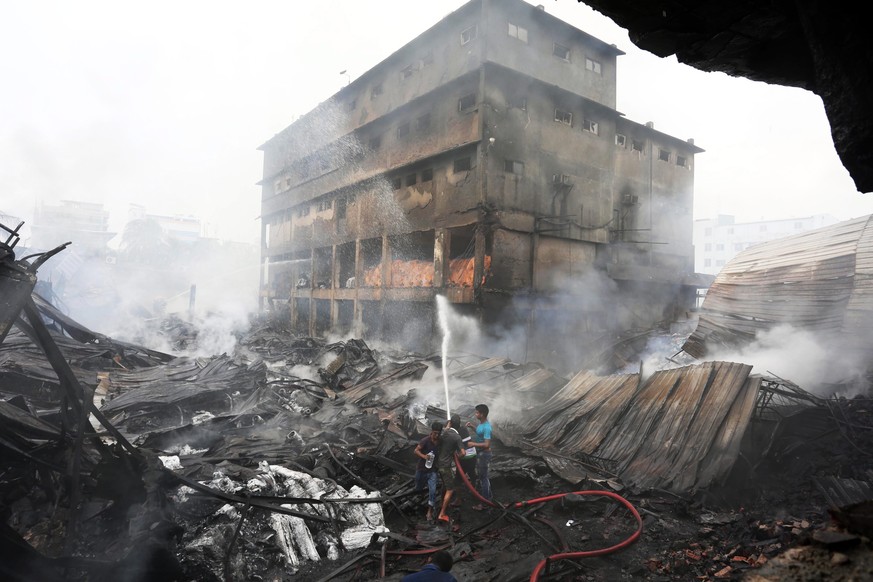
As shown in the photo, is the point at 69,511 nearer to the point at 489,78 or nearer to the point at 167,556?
the point at 167,556

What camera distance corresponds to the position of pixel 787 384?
778 cm

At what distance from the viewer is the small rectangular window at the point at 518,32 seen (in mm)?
17719

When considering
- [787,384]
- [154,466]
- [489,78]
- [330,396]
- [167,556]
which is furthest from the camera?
[489,78]

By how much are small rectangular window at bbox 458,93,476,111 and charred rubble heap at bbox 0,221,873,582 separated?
1191 centimetres

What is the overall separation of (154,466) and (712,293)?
13.6m

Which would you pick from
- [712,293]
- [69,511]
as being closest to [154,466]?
[69,511]

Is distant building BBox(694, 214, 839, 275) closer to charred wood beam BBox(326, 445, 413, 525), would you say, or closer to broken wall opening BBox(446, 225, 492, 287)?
broken wall opening BBox(446, 225, 492, 287)

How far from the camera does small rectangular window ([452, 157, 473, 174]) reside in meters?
17.4

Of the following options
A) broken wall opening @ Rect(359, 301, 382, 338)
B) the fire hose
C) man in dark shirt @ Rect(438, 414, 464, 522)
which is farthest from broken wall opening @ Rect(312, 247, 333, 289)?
the fire hose

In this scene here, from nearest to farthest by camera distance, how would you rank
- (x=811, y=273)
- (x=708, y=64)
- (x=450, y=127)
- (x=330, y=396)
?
(x=708, y=64) < (x=811, y=273) < (x=330, y=396) < (x=450, y=127)

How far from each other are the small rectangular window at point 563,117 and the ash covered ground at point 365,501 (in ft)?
45.8

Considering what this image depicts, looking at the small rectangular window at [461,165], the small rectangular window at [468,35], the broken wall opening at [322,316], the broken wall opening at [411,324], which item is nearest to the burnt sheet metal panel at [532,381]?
the broken wall opening at [411,324]

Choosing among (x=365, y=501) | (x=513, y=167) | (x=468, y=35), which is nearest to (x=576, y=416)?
(x=365, y=501)

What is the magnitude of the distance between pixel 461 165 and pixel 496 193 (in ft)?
6.38
